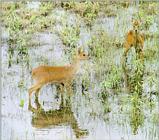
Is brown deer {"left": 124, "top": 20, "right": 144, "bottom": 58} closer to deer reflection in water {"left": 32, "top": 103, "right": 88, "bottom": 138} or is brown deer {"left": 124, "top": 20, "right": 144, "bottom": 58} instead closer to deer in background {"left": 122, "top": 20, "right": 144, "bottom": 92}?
deer in background {"left": 122, "top": 20, "right": 144, "bottom": 92}

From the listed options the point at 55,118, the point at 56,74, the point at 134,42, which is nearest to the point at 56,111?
the point at 55,118

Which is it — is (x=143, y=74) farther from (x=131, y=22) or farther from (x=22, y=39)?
(x=22, y=39)

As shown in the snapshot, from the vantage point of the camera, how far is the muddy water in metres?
5.20

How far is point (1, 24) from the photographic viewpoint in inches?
210

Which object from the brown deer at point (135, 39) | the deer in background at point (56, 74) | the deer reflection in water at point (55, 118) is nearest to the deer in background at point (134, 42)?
the brown deer at point (135, 39)

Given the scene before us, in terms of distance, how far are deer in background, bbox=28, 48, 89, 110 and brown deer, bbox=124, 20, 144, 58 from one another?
0.85ft

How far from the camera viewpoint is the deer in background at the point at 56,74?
5305mm

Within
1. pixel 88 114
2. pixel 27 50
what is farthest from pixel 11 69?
pixel 88 114

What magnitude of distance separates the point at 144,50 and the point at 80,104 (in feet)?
1.68

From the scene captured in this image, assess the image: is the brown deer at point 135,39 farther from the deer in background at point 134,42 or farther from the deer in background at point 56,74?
the deer in background at point 56,74

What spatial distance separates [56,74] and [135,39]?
0.52 metres

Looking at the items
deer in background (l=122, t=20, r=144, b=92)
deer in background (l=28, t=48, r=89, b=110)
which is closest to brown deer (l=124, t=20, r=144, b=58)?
deer in background (l=122, t=20, r=144, b=92)

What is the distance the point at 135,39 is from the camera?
17.7ft

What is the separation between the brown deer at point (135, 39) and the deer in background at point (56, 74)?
258 millimetres
